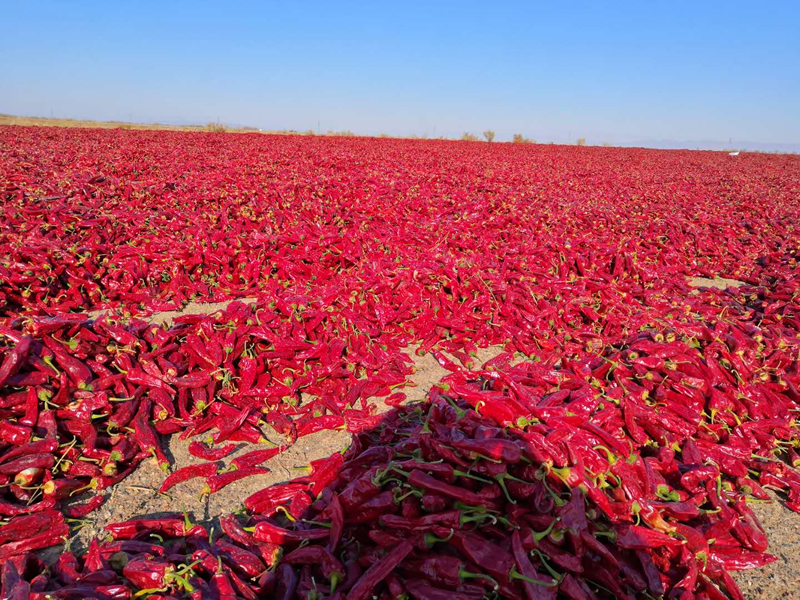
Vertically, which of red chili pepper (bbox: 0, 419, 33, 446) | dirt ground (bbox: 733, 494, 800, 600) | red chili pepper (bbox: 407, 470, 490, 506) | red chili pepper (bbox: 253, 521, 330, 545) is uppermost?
red chili pepper (bbox: 407, 470, 490, 506)

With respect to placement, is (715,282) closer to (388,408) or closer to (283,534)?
(388,408)

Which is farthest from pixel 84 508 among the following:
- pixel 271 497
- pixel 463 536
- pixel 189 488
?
pixel 463 536

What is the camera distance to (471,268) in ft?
27.7

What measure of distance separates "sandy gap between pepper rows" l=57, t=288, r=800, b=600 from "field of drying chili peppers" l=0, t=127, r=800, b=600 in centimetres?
8

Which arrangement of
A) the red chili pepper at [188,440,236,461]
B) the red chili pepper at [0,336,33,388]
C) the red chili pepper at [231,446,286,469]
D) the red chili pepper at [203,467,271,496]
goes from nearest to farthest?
1. the red chili pepper at [203,467,271,496]
2. the red chili pepper at [0,336,33,388]
3. the red chili pepper at [231,446,286,469]
4. the red chili pepper at [188,440,236,461]

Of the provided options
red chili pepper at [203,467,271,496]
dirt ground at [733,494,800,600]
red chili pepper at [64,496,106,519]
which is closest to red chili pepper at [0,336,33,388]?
red chili pepper at [64,496,106,519]

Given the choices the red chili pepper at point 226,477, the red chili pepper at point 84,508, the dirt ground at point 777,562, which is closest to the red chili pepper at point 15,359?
the red chili pepper at point 84,508

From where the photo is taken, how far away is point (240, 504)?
4230 millimetres

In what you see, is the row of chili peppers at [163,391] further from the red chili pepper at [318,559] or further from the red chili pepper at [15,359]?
the red chili pepper at [318,559]

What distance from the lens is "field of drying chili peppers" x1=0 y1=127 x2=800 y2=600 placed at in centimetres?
312

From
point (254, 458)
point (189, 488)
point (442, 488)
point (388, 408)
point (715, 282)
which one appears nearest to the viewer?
point (442, 488)

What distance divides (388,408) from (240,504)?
205 centimetres

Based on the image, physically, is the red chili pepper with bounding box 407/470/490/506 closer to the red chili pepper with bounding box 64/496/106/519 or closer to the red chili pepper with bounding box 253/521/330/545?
the red chili pepper with bounding box 253/521/330/545

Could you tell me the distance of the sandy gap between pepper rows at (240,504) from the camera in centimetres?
359
